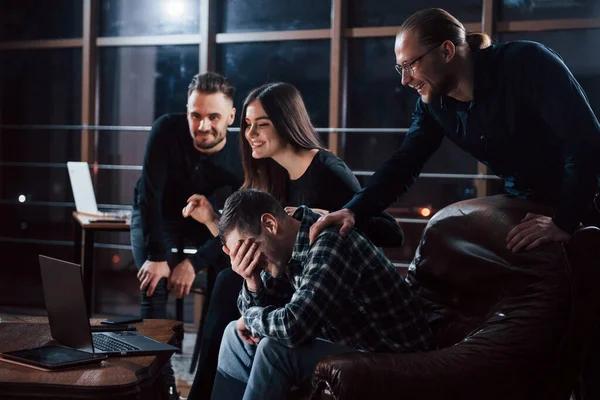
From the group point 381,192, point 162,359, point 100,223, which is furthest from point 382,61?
point 162,359

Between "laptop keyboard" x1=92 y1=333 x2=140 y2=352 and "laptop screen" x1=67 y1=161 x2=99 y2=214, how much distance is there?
226 cm

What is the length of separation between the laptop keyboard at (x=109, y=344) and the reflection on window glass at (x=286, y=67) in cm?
307

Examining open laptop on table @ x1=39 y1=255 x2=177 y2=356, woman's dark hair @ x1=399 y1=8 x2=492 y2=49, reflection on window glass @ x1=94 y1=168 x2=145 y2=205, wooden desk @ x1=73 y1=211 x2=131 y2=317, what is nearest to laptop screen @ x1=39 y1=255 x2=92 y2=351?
open laptop on table @ x1=39 y1=255 x2=177 y2=356

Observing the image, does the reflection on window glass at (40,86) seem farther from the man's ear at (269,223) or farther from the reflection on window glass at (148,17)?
the man's ear at (269,223)

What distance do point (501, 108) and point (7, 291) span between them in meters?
4.52

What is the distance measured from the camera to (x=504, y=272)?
6.89 ft

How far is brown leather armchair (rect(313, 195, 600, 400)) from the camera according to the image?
6.15ft

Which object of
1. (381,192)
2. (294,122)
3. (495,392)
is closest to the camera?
(495,392)

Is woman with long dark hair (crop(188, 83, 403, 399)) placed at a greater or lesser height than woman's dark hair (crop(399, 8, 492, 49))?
lesser

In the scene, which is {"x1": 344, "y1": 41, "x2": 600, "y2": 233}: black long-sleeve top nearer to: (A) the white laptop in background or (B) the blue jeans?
(B) the blue jeans

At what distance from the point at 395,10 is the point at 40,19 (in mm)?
2554

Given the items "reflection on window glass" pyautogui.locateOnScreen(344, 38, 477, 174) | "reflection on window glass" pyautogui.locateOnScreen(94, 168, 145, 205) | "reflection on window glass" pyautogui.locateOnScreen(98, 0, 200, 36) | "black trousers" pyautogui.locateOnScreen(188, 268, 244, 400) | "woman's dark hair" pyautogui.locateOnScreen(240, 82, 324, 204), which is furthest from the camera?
"reflection on window glass" pyautogui.locateOnScreen(94, 168, 145, 205)

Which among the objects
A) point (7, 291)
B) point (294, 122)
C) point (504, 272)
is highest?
point (294, 122)

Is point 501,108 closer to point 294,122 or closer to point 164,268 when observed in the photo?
point 294,122
